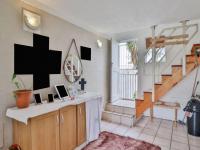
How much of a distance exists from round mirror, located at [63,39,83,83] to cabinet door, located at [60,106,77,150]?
75 cm

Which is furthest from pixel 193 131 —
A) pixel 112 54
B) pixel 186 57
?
pixel 112 54

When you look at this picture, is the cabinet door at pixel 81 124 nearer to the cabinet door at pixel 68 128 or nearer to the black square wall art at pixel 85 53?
the cabinet door at pixel 68 128

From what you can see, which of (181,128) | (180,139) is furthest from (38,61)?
(181,128)

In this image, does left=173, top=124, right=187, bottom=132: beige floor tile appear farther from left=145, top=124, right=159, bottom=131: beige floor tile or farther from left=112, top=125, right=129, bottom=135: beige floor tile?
left=112, top=125, right=129, bottom=135: beige floor tile

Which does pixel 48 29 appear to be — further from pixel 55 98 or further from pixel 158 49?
pixel 158 49

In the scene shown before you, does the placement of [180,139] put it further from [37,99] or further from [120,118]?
[37,99]

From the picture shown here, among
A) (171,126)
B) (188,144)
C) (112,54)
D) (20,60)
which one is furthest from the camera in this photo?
(112,54)

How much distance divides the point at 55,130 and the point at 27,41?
1390 millimetres

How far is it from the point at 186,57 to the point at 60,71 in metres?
2.73

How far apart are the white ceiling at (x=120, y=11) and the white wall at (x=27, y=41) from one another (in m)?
0.17

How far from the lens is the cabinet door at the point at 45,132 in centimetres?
179

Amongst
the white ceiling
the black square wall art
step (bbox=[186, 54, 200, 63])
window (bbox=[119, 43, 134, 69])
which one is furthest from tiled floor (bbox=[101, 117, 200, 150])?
the white ceiling

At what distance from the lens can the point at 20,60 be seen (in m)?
2.06

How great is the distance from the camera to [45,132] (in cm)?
193
